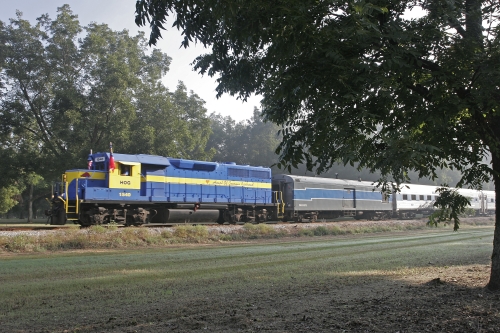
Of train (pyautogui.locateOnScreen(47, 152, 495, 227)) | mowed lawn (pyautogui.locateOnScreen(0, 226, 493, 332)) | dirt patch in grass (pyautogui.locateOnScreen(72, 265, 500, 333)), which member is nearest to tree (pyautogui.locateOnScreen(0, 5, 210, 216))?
train (pyautogui.locateOnScreen(47, 152, 495, 227))

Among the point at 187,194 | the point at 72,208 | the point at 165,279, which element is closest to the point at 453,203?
the point at 165,279

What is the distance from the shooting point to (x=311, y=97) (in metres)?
6.41

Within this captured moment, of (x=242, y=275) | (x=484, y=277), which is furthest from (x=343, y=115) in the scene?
(x=484, y=277)

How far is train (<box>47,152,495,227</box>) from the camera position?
21.6 meters

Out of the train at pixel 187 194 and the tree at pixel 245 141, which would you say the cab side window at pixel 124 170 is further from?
the tree at pixel 245 141

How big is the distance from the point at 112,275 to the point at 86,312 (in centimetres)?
369

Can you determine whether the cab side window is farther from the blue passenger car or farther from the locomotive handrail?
the blue passenger car

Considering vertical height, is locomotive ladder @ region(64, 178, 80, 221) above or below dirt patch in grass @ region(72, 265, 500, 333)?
above

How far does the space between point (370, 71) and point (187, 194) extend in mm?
20636

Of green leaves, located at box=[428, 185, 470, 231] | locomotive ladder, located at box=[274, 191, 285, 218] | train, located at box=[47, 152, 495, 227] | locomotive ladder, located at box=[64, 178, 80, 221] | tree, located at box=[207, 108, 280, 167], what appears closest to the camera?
green leaves, located at box=[428, 185, 470, 231]

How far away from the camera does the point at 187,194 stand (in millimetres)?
25547

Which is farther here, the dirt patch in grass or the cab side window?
the cab side window

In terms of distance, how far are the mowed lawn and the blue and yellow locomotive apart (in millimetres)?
6443

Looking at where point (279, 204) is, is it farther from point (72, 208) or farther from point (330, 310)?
point (330, 310)
